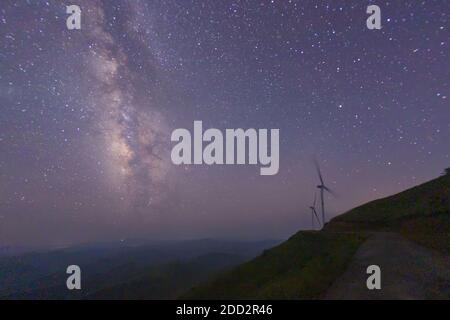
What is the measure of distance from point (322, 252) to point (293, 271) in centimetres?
662

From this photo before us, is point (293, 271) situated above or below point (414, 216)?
below

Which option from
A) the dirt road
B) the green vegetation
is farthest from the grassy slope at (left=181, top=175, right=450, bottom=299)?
the dirt road

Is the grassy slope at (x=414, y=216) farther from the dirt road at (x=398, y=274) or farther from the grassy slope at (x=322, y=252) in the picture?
the dirt road at (x=398, y=274)

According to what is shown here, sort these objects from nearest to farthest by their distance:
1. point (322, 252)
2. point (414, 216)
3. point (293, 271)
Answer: point (293, 271) < point (322, 252) < point (414, 216)

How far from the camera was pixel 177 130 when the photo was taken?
23.8 metres

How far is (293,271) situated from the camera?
25859 millimetres

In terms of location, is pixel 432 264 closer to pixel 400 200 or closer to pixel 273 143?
pixel 273 143

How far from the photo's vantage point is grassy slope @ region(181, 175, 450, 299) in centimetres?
2092

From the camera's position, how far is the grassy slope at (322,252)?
20922 mm

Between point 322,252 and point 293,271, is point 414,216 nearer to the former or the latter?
point 322,252

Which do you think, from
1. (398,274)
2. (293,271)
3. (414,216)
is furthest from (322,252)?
(414,216)

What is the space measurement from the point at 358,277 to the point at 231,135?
16.1 metres

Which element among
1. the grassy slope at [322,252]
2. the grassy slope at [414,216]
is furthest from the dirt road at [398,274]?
the grassy slope at [414,216]
